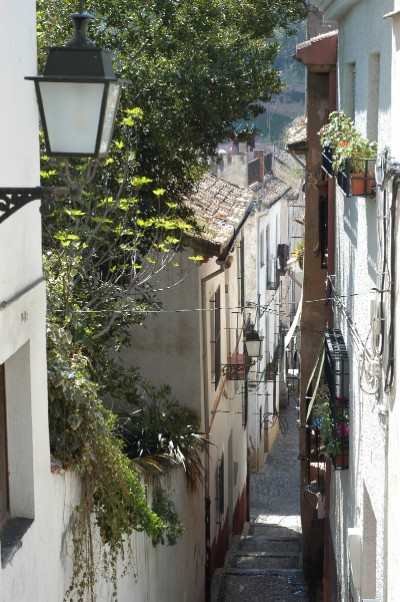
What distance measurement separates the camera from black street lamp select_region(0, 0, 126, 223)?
461cm

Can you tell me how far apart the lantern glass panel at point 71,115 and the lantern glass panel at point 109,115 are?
0.19 ft

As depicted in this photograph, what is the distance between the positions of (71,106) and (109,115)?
23cm

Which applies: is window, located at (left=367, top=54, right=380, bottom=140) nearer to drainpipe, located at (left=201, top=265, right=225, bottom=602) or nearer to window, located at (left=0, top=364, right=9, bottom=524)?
window, located at (left=0, top=364, right=9, bottom=524)

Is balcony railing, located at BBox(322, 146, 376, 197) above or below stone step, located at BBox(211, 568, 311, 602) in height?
above

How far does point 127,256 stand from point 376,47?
570 cm

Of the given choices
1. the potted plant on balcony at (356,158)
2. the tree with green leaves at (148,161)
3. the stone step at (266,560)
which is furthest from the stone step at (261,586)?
the potted plant on balcony at (356,158)

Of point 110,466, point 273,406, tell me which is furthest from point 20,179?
point 273,406

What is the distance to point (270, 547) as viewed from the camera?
750 inches

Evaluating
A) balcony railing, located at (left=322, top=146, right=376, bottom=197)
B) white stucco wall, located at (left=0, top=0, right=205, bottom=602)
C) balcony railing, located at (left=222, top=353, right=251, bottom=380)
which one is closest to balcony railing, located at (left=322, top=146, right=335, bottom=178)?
balcony railing, located at (left=322, top=146, right=376, bottom=197)

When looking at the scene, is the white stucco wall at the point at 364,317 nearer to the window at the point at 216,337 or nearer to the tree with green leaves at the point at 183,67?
the tree with green leaves at the point at 183,67

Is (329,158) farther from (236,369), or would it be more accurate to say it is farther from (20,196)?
Result: (236,369)

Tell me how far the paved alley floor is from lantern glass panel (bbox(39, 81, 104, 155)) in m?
11.5


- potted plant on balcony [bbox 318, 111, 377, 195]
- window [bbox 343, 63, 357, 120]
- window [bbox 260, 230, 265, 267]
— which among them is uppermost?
window [bbox 343, 63, 357, 120]

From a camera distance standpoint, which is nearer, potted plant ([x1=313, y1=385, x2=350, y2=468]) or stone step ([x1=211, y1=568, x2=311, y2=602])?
potted plant ([x1=313, y1=385, x2=350, y2=468])
